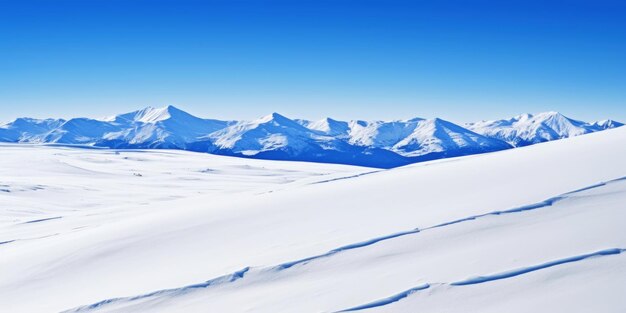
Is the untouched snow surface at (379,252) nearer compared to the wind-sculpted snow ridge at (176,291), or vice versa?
the untouched snow surface at (379,252)

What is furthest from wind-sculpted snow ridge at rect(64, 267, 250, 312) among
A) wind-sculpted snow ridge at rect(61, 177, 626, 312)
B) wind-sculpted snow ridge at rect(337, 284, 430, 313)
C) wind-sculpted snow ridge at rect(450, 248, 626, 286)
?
wind-sculpted snow ridge at rect(450, 248, 626, 286)

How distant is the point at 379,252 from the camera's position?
17.5 feet

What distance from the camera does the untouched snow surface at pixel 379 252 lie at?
4.07 metres

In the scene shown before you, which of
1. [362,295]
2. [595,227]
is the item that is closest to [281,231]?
[362,295]

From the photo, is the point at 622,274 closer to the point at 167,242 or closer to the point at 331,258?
the point at 331,258

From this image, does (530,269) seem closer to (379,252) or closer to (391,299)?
(391,299)

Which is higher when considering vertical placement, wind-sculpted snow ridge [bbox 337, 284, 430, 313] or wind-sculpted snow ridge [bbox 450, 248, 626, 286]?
wind-sculpted snow ridge [bbox 450, 248, 626, 286]

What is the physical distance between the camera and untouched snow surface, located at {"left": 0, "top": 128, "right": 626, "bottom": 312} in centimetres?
407

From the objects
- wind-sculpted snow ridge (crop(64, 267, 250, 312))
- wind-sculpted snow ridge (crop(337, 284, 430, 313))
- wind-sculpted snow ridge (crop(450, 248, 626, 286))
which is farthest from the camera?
wind-sculpted snow ridge (crop(64, 267, 250, 312))

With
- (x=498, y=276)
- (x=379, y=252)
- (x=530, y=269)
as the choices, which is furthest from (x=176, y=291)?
(x=530, y=269)

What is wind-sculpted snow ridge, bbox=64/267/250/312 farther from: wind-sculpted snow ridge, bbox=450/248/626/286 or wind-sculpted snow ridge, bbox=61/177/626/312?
wind-sculpted snow ridge, bbox=450/248/626/286

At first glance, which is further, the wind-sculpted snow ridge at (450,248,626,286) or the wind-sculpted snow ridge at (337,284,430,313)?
the wind-sculpted snow ridge at (450,248,626,286)

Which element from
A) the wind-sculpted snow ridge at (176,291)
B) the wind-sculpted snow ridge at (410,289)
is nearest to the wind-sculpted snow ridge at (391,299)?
the wind-sculpted snow ridge at (410,289)

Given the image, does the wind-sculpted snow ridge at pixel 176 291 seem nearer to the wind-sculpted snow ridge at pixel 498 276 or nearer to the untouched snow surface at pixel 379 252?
the untouched snow surface at pixel 379 252
